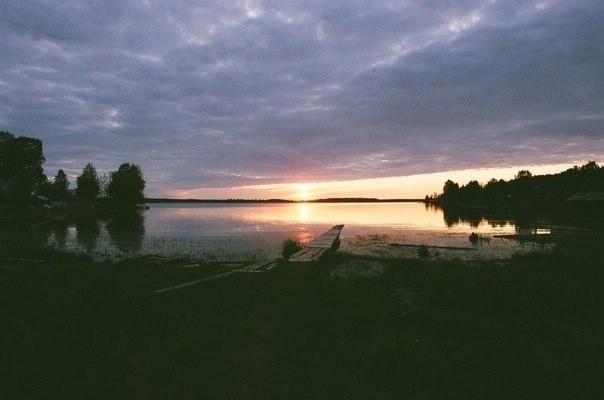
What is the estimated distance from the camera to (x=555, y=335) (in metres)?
7.66

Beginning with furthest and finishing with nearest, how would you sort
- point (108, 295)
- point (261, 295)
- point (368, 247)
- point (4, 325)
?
point (368, 247), point (261, 295), point (108, 295), point (4, 325)

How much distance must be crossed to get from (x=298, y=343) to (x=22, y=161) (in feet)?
351

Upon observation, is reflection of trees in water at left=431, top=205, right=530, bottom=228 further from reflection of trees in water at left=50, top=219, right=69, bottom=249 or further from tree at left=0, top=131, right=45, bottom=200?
tree at left=0, top=131, right=45, bottom=200

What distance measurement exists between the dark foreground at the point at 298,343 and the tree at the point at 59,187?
138 meters

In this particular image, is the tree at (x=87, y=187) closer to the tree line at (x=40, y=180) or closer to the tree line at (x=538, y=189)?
the tree line at (x=40, y=180)

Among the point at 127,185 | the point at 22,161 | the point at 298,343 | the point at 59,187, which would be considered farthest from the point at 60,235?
the point at 59,187

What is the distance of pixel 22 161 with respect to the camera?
87.2m

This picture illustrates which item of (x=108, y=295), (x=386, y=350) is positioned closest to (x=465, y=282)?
(x=386, y=350)

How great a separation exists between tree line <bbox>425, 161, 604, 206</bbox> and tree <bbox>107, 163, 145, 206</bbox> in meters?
128

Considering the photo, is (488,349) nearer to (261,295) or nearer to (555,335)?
(555,335)

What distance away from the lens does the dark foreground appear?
549 cm

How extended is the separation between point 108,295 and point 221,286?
4.65m

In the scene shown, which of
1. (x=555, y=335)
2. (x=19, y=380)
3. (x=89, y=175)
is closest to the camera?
(x=19, y=380)

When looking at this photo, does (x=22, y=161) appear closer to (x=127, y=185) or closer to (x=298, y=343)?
→ (x=127, y=185)
